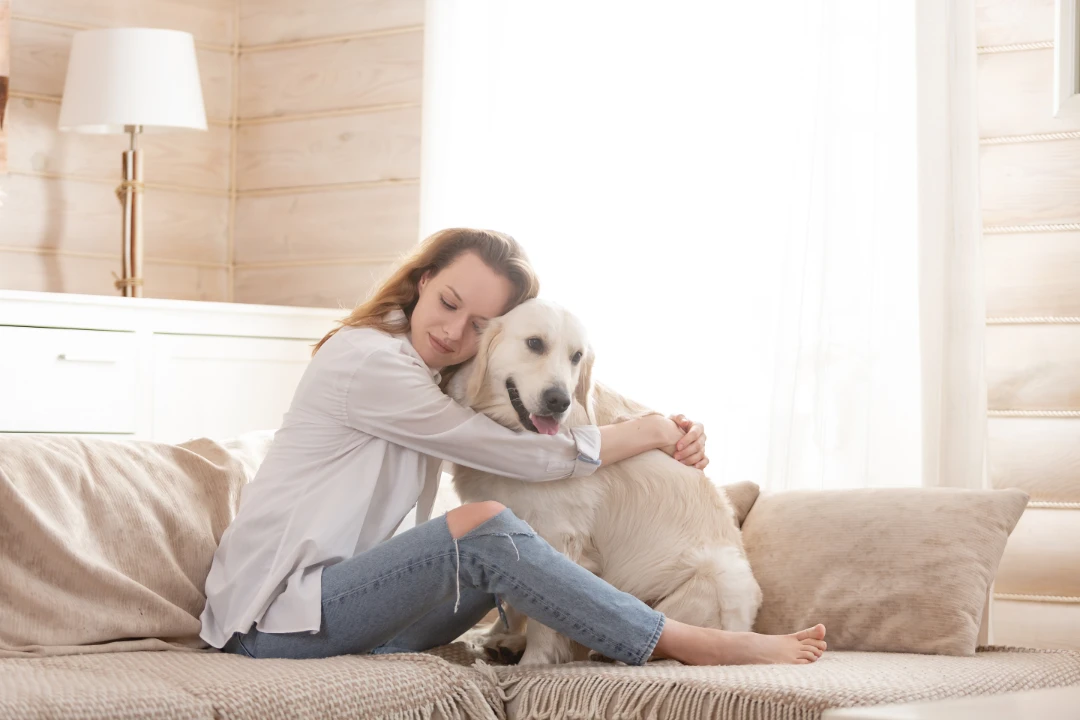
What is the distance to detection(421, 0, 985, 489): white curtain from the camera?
3182 millimetres

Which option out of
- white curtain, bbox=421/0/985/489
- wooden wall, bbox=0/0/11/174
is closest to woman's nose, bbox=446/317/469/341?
white curtain, bbox=421/0/985/489

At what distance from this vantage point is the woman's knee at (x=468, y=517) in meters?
1.95

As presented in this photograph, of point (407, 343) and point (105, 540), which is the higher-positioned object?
point (407, 343)

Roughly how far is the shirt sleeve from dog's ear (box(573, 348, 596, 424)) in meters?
0.16

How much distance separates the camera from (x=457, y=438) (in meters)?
2.05

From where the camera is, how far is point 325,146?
14.3ft

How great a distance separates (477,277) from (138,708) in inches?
38.0

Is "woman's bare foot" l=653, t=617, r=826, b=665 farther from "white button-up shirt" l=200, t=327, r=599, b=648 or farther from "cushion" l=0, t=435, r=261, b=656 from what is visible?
"cushion" l=0, t=435, r=261, b=656

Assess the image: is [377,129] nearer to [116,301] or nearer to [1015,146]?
[116,301]

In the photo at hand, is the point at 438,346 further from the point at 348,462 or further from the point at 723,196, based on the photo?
the point at 723,196

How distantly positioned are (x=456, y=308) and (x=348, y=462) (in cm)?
34

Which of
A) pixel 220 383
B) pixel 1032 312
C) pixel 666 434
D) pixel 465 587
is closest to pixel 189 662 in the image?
pixel 465 587

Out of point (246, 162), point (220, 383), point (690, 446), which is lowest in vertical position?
point (690, 446)

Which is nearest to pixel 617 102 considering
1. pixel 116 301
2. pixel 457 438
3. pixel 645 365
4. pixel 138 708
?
pixel 645 365
